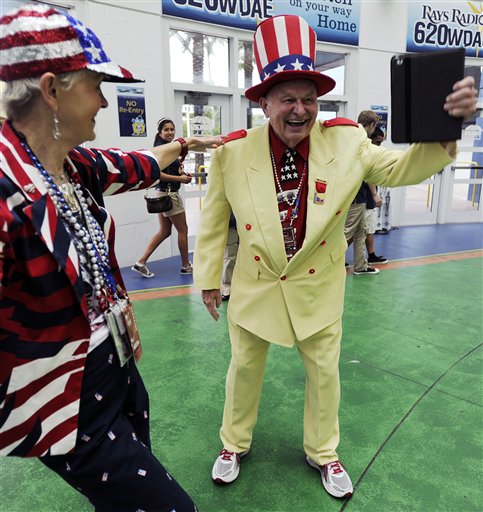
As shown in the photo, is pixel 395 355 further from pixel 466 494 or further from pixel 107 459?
pixel 107 459

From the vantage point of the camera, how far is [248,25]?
613 cm

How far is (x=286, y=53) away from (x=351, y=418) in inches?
77.3

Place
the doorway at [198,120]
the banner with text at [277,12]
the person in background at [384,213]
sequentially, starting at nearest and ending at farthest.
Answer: the banner with text at [277,12] → the doorway at [198,120] → the person in background at [384,213]

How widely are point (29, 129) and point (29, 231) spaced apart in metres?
0.28

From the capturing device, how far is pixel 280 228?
5.74 feet

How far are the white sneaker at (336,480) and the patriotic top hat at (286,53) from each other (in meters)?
1.68

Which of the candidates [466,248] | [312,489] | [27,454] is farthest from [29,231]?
[466,248]

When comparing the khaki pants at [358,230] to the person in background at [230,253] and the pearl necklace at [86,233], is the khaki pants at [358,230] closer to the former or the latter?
the person in background at [230,253]

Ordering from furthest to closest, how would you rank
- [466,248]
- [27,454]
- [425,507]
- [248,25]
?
[466,248] < [248,25] < [425,507] < [27,454]

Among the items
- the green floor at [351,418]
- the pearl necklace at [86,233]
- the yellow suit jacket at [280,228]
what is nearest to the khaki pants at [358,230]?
the green floor at [351,418]

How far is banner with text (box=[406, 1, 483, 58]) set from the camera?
7457 millimetres

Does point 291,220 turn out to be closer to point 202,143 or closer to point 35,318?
point 202,143

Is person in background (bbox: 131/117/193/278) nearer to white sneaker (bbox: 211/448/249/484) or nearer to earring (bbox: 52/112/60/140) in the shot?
A: white sneaker (bbox: 211/448/249/484)

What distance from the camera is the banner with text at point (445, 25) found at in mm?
7457
